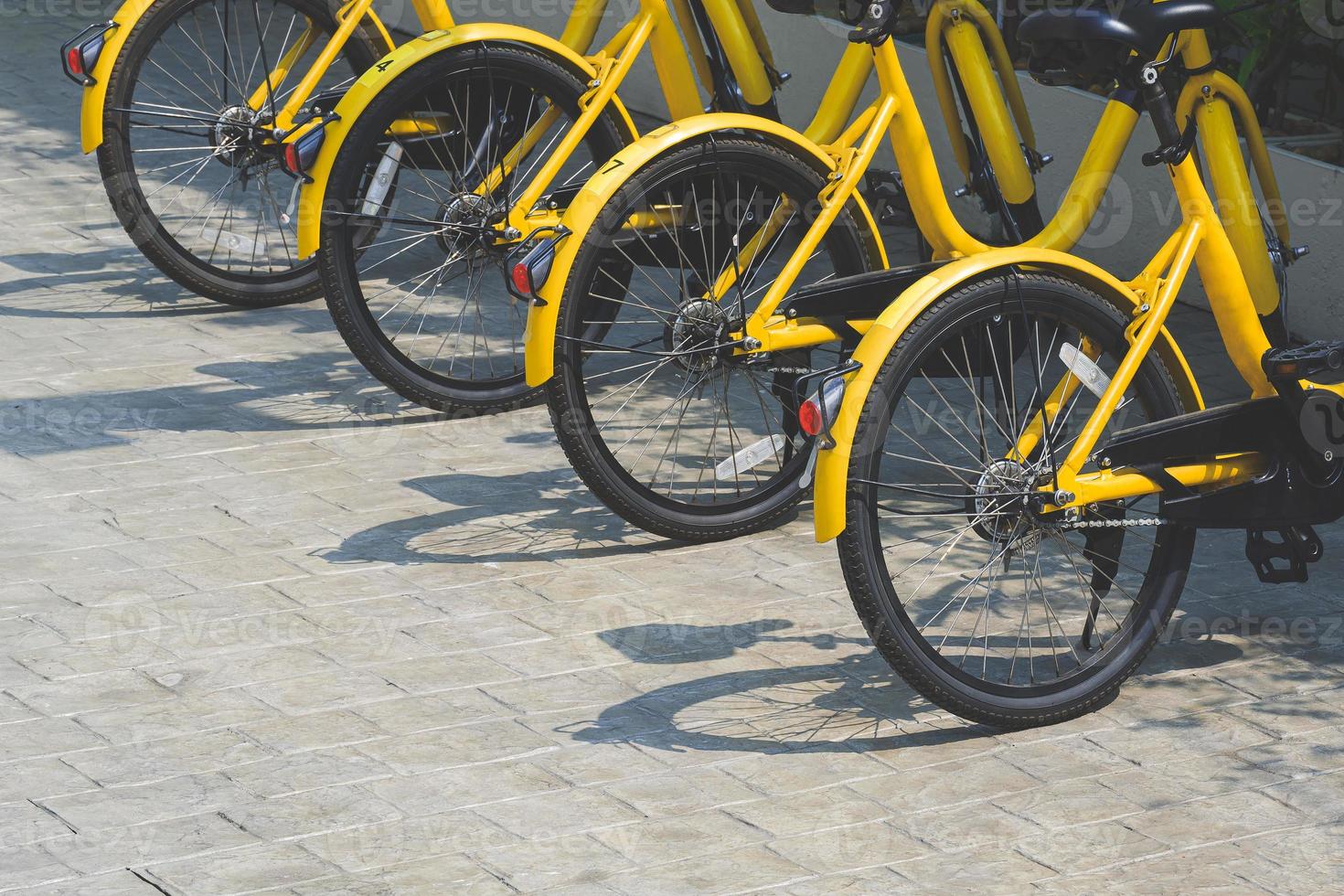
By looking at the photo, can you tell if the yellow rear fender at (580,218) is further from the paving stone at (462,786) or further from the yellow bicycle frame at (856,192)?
the paving stone at (462,786)

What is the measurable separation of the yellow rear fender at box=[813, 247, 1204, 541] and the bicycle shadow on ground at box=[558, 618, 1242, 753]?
0.59 m

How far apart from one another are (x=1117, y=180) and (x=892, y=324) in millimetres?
4259

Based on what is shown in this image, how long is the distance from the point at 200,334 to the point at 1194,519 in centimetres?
457

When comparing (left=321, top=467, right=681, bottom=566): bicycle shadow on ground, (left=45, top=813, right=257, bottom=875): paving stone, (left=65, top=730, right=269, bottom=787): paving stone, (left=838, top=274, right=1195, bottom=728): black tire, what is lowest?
(left=45, top=813, right=257, bottom=875): paving stone

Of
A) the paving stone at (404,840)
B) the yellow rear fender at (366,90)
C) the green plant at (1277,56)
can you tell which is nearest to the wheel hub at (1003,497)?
the paving stone at (404,840)

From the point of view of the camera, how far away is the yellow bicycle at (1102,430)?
16.1ft

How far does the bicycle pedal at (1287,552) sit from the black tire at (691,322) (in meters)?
1.42

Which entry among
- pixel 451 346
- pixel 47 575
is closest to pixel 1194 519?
pixel 47 575

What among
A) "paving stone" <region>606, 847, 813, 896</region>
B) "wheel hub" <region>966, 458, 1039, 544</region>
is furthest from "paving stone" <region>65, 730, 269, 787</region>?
"wheel hub" <region>966, 458, 1039, 544</region>

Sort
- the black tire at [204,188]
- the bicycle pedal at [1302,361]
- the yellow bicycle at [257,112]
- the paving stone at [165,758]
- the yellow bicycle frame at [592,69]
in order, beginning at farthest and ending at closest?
the black tire at [204,188], the yellow bicycle at [257,112], the yellow bicycle frame at [592,69], the bicycle pedal at [1302,361], the paving stone at [165,758]

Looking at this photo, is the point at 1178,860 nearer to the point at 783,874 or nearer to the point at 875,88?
the point at 783,874

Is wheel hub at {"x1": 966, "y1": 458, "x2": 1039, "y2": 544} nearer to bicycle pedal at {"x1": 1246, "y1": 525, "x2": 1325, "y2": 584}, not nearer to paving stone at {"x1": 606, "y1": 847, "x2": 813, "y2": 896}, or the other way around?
bicycle pedal at {"x1": 1246, "y1": 525, "x2": 1325, "y2": 584}

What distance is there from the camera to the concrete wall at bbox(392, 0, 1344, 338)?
8.04m

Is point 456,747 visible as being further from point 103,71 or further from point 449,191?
point 103,71
